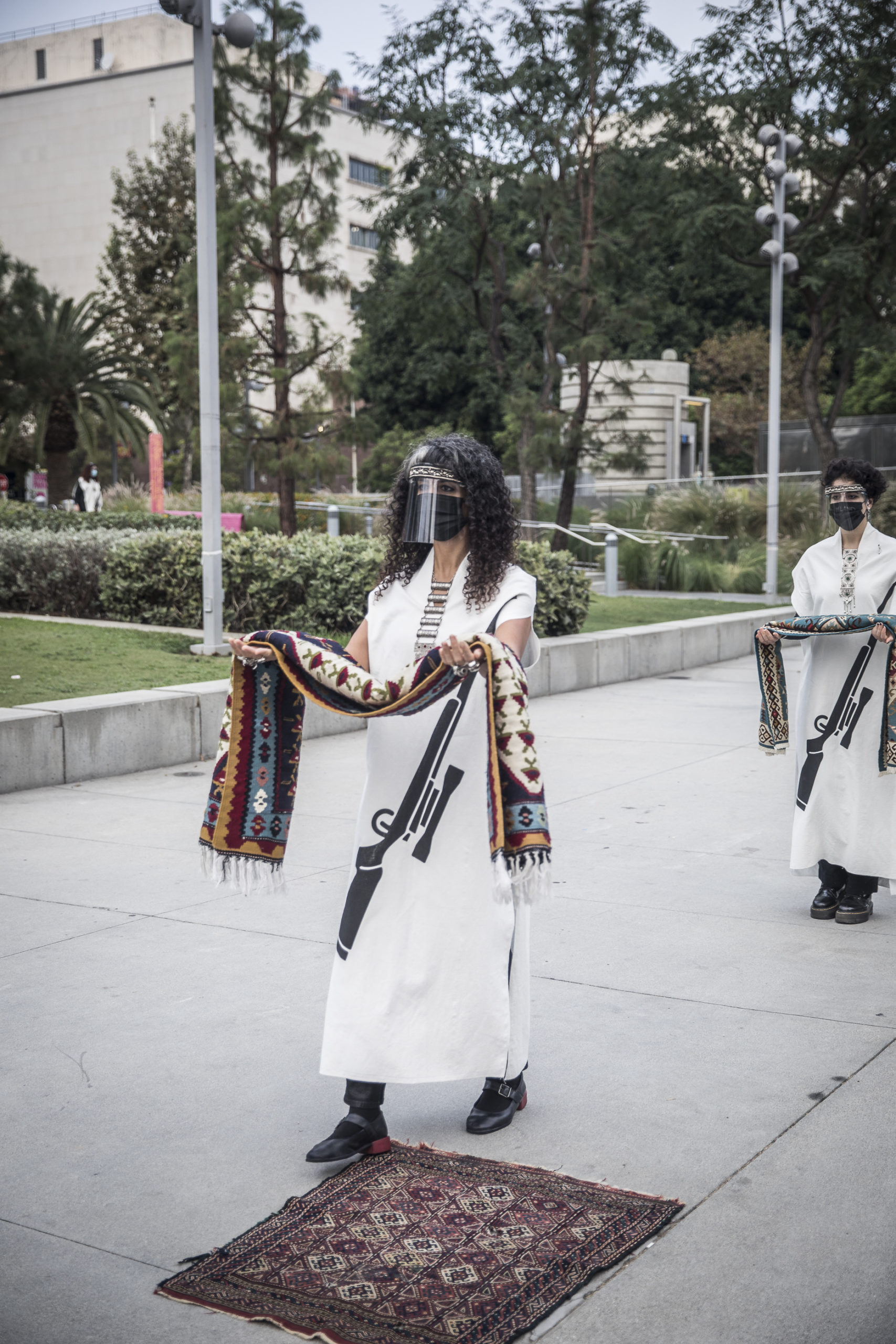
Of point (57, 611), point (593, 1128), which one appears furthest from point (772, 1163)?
→ point (57, 611)

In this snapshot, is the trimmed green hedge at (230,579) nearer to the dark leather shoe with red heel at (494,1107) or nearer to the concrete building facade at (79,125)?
the dark leather shoe with red heel at (494,1107)

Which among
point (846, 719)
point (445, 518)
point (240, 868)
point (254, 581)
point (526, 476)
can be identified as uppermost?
point (526, 476)

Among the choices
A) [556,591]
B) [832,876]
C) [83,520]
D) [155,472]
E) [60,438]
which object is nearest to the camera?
[832,876]

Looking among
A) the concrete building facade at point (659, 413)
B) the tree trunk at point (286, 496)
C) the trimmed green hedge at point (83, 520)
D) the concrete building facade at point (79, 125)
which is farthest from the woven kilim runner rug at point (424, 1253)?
the concrete building facade at point (79, 125)

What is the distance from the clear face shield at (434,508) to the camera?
11.5ft

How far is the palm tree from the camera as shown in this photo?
30.6m

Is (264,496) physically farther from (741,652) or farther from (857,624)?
(857,624)

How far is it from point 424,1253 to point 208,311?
9889 millimetres

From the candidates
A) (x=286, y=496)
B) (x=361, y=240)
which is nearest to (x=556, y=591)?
(x=286, y=496)

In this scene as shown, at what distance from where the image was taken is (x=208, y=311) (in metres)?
11.6

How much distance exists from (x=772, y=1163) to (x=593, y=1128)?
469 mm

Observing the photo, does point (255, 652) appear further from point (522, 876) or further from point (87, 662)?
point (87, 662)

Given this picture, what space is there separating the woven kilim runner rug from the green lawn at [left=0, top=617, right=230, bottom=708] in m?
6.12

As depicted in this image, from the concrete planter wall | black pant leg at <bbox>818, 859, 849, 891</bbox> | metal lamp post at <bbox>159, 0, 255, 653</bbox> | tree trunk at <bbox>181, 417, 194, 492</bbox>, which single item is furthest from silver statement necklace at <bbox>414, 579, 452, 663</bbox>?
tree trunk at <bbox>181, 417, 194, 492</bbox>
